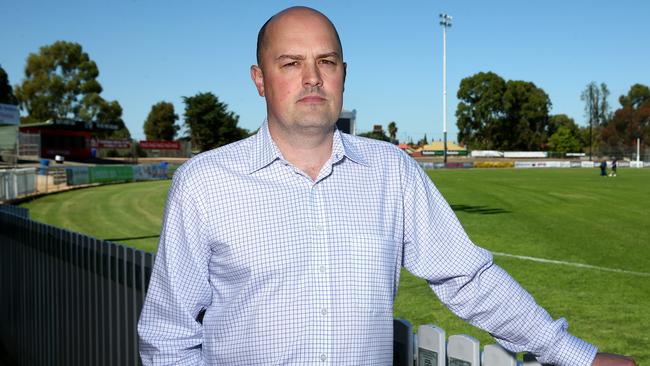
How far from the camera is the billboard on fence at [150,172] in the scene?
170 feet

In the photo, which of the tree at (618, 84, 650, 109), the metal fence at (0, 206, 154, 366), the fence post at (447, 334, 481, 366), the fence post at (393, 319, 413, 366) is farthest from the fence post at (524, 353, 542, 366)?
the tree at (618, 84, 650, 109)

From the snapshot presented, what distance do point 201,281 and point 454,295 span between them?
2.85 ft

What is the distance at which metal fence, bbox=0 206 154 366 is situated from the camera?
13.7ft

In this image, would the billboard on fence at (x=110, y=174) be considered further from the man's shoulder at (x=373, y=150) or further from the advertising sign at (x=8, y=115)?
the man's shoulder at (x=373, y=150)

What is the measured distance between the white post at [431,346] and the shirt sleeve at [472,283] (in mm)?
127

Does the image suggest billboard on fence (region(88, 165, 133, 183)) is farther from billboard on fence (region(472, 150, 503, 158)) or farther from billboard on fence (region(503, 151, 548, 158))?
billboard on fence (region(503, 151, 548, 158))

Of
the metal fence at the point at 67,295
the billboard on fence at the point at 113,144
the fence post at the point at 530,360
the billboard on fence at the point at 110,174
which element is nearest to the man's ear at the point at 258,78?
the fence post at the point at 530,360

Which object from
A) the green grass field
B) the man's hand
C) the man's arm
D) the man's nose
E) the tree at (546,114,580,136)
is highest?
the tree at (546,114,580,136)

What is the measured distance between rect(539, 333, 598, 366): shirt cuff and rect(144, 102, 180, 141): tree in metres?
137

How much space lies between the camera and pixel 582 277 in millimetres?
10984

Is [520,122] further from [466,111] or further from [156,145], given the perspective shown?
[156,145]

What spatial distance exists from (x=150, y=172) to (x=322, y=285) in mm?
53350

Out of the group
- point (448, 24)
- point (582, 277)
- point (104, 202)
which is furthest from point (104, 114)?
point (582, 277)

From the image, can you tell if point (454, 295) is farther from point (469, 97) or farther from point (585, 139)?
point (585, 139)
